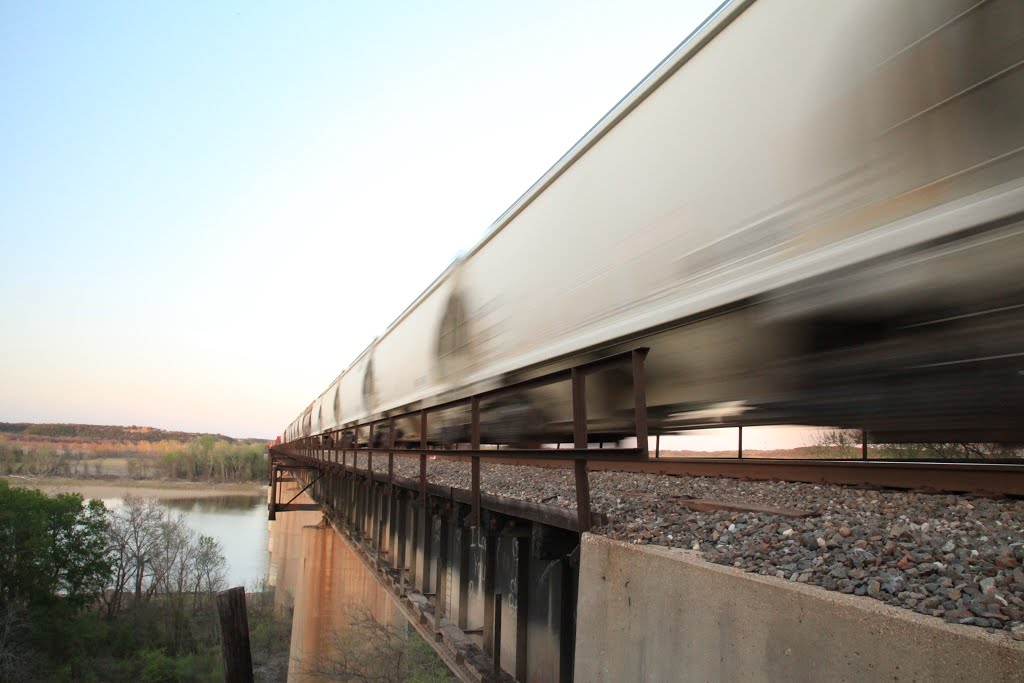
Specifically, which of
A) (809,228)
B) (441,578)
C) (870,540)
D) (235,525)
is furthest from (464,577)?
(235,525)

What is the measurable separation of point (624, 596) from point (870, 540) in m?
0.98

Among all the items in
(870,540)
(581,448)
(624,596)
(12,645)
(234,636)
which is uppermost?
(581,448)

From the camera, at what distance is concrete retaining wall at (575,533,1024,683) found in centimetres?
166

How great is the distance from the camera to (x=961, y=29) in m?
2.01

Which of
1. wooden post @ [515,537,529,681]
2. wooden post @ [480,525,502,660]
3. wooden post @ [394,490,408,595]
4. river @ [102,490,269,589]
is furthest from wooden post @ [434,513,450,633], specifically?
river @ [102,490,269,589]

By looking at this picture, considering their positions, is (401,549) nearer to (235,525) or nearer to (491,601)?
(491,601)

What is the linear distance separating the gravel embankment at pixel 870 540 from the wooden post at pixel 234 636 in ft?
20.6

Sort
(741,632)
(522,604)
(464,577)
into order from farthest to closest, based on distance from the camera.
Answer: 1. (464,577)
2. (522,604)
3. (741,632)

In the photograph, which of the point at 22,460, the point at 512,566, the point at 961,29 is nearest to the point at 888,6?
the point at 961,29

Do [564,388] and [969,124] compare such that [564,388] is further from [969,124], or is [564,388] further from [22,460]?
[22,460]

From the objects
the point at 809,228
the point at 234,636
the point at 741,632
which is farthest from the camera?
the point at 234,636

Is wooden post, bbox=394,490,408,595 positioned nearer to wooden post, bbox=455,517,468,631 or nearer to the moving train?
wooden post, bbox=455,517,468,631

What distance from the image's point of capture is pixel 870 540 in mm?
2521

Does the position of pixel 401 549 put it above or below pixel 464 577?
below
